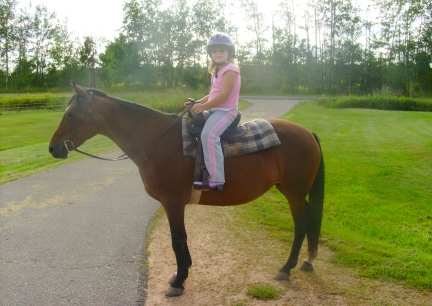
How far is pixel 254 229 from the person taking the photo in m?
6.28

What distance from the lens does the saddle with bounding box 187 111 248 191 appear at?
412cm

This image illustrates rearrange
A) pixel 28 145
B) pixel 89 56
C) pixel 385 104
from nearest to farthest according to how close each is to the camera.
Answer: pixel 28 145 < pixel 385 104 < pixel 89 56

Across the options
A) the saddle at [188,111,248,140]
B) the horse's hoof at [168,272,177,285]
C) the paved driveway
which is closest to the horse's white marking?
the saddle at [188,111,248,140]

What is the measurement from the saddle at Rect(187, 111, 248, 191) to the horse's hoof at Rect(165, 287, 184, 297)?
3.50ft

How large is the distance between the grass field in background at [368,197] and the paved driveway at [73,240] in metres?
1.71

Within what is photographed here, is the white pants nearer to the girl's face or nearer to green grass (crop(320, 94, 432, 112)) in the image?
the girl's face

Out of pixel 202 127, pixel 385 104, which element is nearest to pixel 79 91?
pixel 202 127

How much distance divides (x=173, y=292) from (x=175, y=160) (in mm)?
1346

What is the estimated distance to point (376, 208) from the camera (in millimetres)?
8234

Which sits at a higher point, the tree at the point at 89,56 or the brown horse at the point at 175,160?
the tree at the point at 89,56

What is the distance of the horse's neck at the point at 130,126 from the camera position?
13.9 ft

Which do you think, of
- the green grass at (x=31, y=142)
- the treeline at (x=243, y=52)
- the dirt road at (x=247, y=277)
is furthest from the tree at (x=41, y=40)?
the dirt road at (x=247, y=277)

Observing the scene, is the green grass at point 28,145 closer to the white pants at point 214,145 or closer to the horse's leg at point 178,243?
the horse's leg at point 178,243

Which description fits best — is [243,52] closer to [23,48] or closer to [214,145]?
[23,48]
